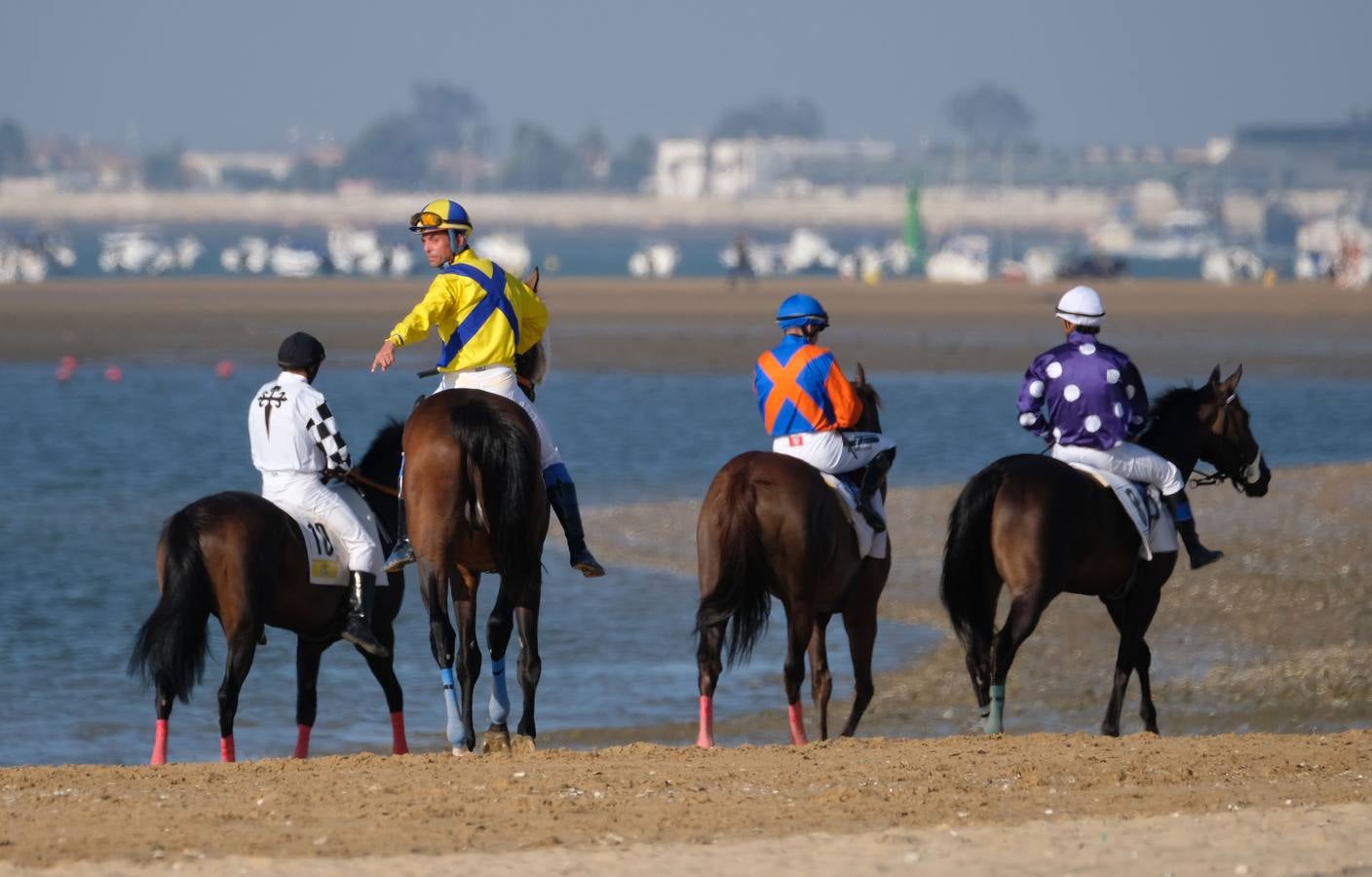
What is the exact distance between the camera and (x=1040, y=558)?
10.5 m

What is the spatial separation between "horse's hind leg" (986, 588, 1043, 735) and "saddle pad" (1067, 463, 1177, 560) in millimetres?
738

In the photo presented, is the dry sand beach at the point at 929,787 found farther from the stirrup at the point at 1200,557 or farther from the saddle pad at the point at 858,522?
the stirrup at the point at 1200,557

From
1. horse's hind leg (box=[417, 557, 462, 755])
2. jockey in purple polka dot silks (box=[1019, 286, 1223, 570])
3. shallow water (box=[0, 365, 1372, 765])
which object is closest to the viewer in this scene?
horse's hind leg (box=[417, 557, 462, 755])

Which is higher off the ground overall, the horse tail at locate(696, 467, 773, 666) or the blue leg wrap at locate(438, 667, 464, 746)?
the horse tail at locate(696, 467, 773, 666)

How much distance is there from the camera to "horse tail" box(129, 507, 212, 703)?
9.88 m

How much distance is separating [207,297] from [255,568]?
5319 cm

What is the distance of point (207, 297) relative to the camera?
6169cm

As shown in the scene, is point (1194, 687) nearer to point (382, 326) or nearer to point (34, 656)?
point (34, 656)

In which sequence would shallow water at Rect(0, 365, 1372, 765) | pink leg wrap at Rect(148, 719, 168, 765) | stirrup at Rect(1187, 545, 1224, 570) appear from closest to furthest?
pink leg wrap at Rect(148, 719, 168, 765), stirrup at Rect(1187, 545, 1224, 570), shallow water at Rect(0, 365, 1372, 765)

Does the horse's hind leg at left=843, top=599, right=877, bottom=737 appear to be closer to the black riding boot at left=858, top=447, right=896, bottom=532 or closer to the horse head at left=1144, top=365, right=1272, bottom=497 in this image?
the black riding boot at left=858, top=447, right=896, bottom=532

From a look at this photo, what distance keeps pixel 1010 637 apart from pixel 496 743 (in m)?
2.58

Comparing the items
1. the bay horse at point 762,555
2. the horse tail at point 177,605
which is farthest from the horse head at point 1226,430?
the horse tail at point 177,605

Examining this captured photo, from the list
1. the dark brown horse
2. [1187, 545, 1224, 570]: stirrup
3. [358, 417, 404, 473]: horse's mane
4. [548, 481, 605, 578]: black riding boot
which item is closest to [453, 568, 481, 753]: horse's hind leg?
the dark brown horse

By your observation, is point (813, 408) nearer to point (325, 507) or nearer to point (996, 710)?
point (996, 710)
